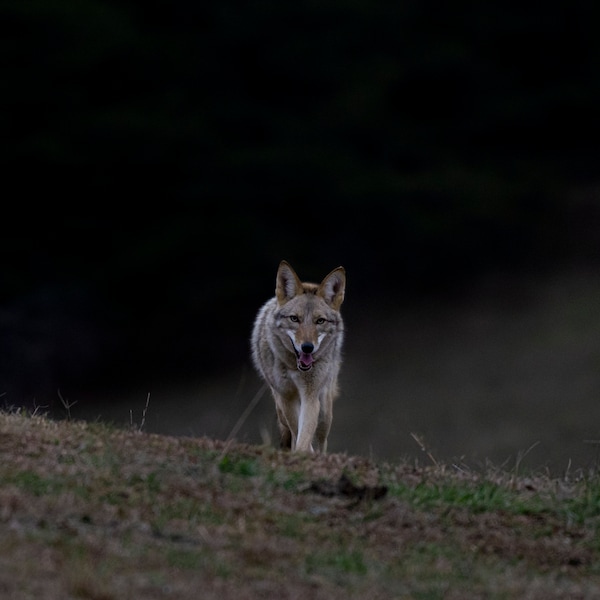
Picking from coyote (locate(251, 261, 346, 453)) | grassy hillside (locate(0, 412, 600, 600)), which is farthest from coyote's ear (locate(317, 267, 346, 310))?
grassy hillside (locate(0, 412, 600, 600))

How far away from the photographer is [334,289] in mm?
10445

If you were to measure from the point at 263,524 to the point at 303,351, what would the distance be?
153 inches

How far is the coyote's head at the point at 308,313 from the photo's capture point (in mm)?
9977

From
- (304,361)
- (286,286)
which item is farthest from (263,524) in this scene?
(286,286)

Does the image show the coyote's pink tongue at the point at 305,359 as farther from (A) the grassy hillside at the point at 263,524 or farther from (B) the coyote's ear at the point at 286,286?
(A) the grassy hillside at the point at 263,524

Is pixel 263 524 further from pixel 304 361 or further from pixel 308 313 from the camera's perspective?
pixel 308 313

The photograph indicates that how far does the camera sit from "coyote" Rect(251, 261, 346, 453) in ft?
32.7

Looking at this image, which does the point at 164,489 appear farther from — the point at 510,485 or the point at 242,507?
the point at 510,485

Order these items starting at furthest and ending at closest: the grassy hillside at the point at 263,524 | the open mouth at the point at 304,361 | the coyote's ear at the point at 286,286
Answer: the coyote's ear at the point at 286,286 < the open mouth at the point at 304,361 < the grassy hillside at the point at 263,524

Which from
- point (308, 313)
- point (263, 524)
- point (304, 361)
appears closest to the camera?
point (263, 524)

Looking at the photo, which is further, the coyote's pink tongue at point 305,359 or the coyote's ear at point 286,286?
the coyote's ear at point 286,286

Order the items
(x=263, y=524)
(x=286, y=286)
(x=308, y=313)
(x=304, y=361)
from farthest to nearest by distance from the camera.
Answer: (x=286, y=286) → (x=308, y=313) → (x=304, y=361) → (x=263, y=524)

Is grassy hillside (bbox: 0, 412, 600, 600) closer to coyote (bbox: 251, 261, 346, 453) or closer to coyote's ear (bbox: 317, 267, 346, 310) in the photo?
coyote (bbox: 251, 261, 346, 453)

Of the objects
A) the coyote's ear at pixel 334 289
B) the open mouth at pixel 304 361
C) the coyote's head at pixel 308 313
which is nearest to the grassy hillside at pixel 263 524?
the open mouth at pixel 304 361
